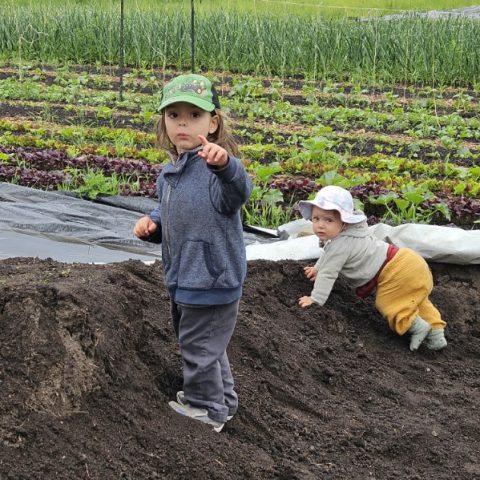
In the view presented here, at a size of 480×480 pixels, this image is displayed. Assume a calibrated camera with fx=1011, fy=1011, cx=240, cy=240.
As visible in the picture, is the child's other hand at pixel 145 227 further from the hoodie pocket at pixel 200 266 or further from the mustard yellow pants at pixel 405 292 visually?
the mustard yellow pants at pixel 405 292

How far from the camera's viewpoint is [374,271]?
5262mm

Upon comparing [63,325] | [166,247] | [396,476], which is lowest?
[396,476]

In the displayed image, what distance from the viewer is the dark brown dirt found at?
3.34m

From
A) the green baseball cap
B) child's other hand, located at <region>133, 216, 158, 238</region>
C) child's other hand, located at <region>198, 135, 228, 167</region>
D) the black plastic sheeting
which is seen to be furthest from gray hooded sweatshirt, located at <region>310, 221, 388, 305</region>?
child's other hand, located at <region>198, 135, 228, 167</region>

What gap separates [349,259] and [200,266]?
1.83 m

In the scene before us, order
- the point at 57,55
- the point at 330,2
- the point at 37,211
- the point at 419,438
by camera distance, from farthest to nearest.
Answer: the point at 330,2 → the point at 57,55 → the point at 37,211 → the point at 419,438

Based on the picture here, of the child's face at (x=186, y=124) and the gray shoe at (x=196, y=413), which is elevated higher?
the child's face at (x=186, y=124)

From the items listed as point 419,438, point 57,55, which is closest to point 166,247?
point 419,438

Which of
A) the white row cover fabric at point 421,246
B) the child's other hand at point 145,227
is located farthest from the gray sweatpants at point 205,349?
the white row cover fabric at point 421,246

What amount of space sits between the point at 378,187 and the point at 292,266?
6.69 feet

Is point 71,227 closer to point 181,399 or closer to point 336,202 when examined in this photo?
point 336,202

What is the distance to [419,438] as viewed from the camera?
4.18 m

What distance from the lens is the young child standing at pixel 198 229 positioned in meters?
3.47

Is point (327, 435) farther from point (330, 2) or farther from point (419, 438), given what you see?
point (330, 2)
